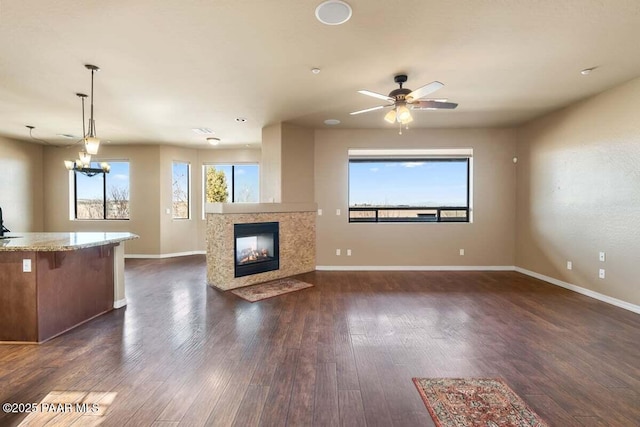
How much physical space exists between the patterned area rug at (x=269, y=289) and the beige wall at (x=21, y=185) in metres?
6.21

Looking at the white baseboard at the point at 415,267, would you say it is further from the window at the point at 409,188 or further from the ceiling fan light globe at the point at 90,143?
the ceiling fan light globe at the point at 90,143

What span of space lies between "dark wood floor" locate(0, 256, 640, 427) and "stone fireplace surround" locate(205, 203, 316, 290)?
2.20 feet

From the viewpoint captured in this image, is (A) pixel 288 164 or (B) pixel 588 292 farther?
(A) pixel 288 164

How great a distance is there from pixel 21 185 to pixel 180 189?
3471 millimetres

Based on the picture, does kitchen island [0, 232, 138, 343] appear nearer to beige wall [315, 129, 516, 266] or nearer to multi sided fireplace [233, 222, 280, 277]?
multi sided fireplace [233, 222, 280, 277]

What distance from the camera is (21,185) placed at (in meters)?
6.85

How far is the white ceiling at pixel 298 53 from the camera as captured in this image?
2.30 m

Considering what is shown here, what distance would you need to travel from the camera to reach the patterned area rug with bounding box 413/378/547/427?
177 cm

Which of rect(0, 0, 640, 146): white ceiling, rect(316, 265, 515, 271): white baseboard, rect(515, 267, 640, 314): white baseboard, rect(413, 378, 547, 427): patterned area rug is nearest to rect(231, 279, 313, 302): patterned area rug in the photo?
rect(316, 265, 515, 271): white baseboard

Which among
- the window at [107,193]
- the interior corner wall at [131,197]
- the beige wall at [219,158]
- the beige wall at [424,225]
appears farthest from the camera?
the beige wall at [219,158]

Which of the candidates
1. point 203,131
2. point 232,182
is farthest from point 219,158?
point 203,131

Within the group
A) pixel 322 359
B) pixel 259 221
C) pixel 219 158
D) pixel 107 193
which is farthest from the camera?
pixel 219 158

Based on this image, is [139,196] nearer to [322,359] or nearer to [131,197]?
[131,197]

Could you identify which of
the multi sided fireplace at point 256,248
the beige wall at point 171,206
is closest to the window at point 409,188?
the multi sided fireplace at point 256,248
